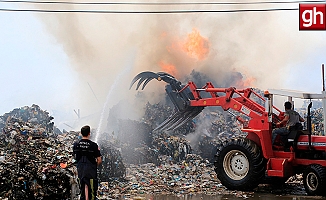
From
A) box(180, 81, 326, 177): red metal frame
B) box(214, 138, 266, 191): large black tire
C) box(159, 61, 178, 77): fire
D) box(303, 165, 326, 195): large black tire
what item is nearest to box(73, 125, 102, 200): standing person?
box(214, 138, 266, 191): large black tire

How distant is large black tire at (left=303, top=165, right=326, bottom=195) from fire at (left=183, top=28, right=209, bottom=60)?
5897 millimetres

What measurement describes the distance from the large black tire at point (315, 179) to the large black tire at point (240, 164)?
0.94 metres

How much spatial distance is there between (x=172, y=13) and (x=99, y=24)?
230 centimetres

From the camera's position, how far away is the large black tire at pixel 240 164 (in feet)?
30.7

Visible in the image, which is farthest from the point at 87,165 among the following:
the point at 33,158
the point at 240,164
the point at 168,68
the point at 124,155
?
the point at 168,68

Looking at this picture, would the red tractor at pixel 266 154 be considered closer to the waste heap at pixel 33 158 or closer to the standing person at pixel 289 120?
the standing person at pixel 289 120

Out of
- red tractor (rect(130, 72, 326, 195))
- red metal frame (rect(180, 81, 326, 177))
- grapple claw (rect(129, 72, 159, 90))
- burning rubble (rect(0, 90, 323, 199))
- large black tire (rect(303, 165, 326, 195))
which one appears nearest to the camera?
burning rubble (rect(0, 90, 323, 199))

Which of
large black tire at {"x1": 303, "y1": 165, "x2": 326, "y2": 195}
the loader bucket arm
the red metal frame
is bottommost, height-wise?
large black tire at {"x1": 303, "y1": 165, "x2": 326, "y2": 195}

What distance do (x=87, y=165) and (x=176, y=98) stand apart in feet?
19.6

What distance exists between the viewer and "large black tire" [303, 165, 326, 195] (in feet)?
28.0

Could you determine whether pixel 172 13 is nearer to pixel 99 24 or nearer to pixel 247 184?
pixel 99 24

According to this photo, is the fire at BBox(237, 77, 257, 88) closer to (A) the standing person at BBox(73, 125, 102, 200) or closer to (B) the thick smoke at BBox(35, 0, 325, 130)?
(B) the thick smoke at BBox(35, 0, 325, 130)

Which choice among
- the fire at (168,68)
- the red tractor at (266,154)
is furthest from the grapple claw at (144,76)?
the red tractor at (266,154)

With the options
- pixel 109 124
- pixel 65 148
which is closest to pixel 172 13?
pixel 109 124
